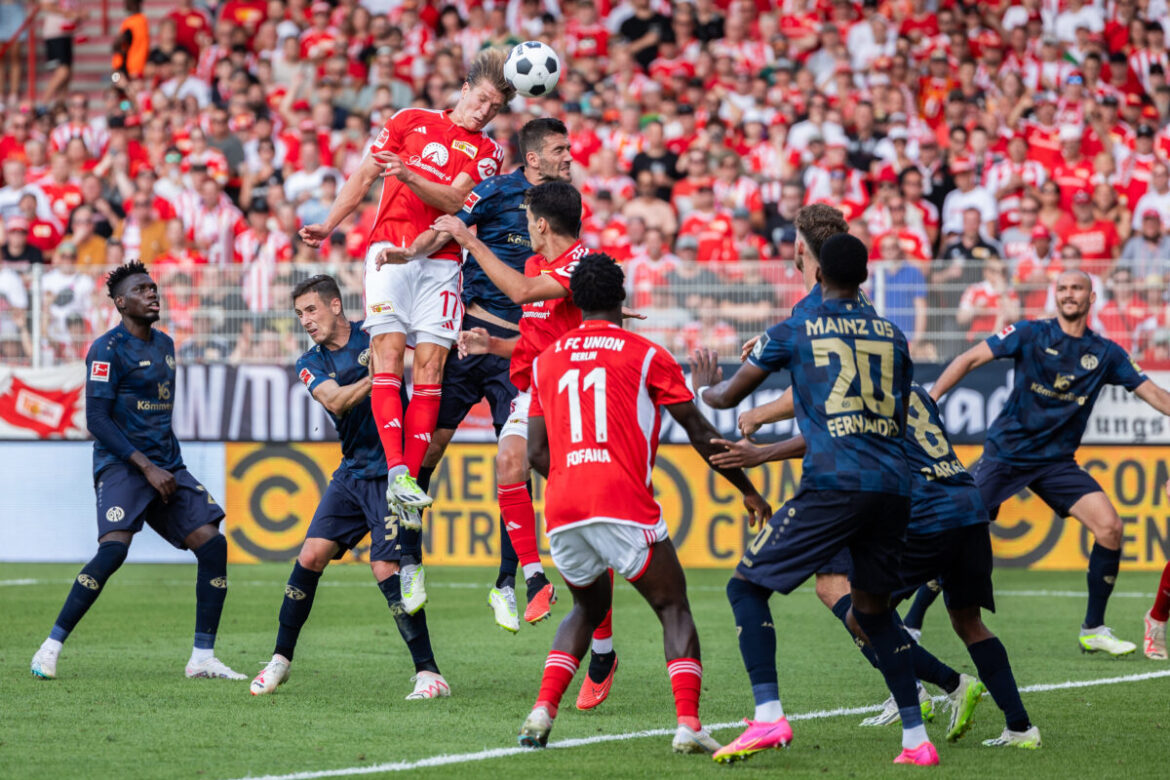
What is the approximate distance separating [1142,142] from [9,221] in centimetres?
1384

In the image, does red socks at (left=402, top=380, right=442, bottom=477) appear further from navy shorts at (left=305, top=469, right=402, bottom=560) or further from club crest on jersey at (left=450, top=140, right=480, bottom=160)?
club crest on jersey at (left=450, top=140, right=480, bottom=160)

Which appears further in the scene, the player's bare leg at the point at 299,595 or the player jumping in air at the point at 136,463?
the player jumping in air at the point at 136,463

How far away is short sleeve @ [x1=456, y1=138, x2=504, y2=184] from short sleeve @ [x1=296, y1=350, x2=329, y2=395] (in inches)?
55.7

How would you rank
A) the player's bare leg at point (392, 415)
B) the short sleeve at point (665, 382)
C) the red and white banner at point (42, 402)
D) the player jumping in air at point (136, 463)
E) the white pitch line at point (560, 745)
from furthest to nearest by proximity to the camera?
the red and white banner at point (42, 402) < the player jumping in air at point (136, 463) < the player's bare leg at point (392, 415) < the short sleeve at point (665, 382) < the white pitch line at point (560, 745)

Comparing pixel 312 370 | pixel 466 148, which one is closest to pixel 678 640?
pixel 312 370

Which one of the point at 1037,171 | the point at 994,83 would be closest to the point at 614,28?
the point at 994,83

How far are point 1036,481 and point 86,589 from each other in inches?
247

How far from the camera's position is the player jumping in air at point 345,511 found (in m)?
8.86

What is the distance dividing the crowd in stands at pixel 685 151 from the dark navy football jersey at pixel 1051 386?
454 cm

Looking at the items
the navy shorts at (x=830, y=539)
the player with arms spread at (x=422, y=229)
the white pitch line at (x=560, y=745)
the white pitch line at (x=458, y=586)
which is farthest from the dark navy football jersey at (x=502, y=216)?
the white pitch line at (x=458, y=586)

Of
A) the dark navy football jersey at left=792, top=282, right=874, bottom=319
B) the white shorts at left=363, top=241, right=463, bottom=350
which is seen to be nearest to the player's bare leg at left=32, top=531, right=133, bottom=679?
the white shorts at left=363, top=241, right=463, bottom=350

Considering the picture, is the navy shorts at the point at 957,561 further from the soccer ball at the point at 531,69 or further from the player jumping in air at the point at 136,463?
the player jumping in air at the point at 136,463

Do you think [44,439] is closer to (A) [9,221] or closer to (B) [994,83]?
(A) [9,221]

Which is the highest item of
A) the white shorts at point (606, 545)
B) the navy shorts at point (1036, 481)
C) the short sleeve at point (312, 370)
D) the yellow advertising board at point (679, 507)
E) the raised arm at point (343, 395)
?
the short sleeve at point (312, 370)
